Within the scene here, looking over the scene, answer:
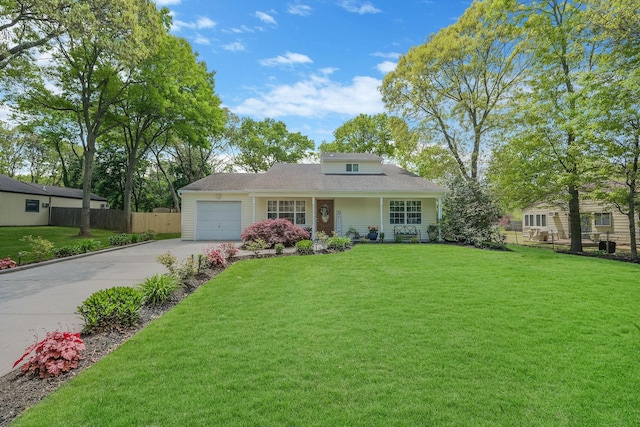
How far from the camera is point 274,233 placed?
12672mm

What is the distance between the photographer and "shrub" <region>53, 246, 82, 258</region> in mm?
10490

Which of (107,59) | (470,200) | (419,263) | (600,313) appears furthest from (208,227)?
(600,313)

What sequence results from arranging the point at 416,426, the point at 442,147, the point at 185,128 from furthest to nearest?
the point at 442,147 → the point at 185,128 → the point at 416,426

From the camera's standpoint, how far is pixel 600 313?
4.71m

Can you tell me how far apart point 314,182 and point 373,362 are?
46.7 ft

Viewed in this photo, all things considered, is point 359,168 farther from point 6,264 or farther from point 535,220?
point 535,220

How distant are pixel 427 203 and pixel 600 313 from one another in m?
A: 12.2

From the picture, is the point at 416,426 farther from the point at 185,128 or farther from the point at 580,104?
the point at 185,128

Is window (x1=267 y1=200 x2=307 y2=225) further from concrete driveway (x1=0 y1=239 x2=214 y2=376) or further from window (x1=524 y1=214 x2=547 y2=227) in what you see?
window (x1=524 y1=214 x2=547 y2=227)

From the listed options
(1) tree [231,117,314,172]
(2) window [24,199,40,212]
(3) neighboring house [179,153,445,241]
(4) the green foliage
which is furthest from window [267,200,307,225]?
(2) window [24,199,40,212]

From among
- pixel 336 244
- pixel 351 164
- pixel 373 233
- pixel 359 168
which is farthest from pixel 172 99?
pixel 373 233

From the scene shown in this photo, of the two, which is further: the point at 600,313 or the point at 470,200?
the point at 470,200

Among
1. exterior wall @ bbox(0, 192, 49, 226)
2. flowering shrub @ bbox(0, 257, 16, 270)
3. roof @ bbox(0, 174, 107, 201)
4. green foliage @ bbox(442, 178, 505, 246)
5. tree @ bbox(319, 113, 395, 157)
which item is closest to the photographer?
flowering shrub @ bbox(0, 257, 16, 270)

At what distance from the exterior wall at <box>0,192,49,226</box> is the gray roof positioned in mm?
15919
